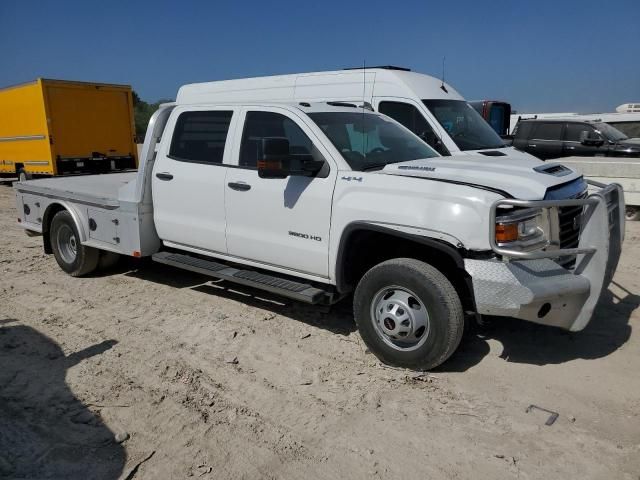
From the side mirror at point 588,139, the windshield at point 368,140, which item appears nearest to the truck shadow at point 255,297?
the windshield at point 368,140

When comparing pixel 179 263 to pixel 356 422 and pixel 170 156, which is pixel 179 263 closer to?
pixel 170 156

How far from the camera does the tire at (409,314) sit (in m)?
3.78

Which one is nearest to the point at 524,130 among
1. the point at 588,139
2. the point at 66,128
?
the point at 588,139

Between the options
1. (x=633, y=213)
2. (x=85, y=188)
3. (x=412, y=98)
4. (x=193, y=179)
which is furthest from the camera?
(x=633, y=213)

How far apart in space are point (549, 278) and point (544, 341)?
1.20m

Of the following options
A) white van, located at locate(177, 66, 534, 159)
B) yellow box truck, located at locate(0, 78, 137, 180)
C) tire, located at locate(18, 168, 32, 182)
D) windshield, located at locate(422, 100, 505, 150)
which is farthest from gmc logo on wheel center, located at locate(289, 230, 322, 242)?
tire, located at locate(18, 168, 32, 182)

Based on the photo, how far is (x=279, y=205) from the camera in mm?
4617

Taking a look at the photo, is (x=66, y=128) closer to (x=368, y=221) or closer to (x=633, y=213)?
(x=368, y=221)

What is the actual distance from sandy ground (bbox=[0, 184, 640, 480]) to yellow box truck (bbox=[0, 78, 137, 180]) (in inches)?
421

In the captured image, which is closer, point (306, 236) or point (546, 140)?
point (306, 236)

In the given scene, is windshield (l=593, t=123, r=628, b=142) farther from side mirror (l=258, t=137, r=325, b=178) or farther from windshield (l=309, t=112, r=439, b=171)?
side mirror (l=258, t=137, r=325, b=178)

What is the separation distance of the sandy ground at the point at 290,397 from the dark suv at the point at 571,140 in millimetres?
7858

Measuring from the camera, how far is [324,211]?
434 cm

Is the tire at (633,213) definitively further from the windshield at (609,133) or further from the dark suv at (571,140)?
the windshield at (609,133)
